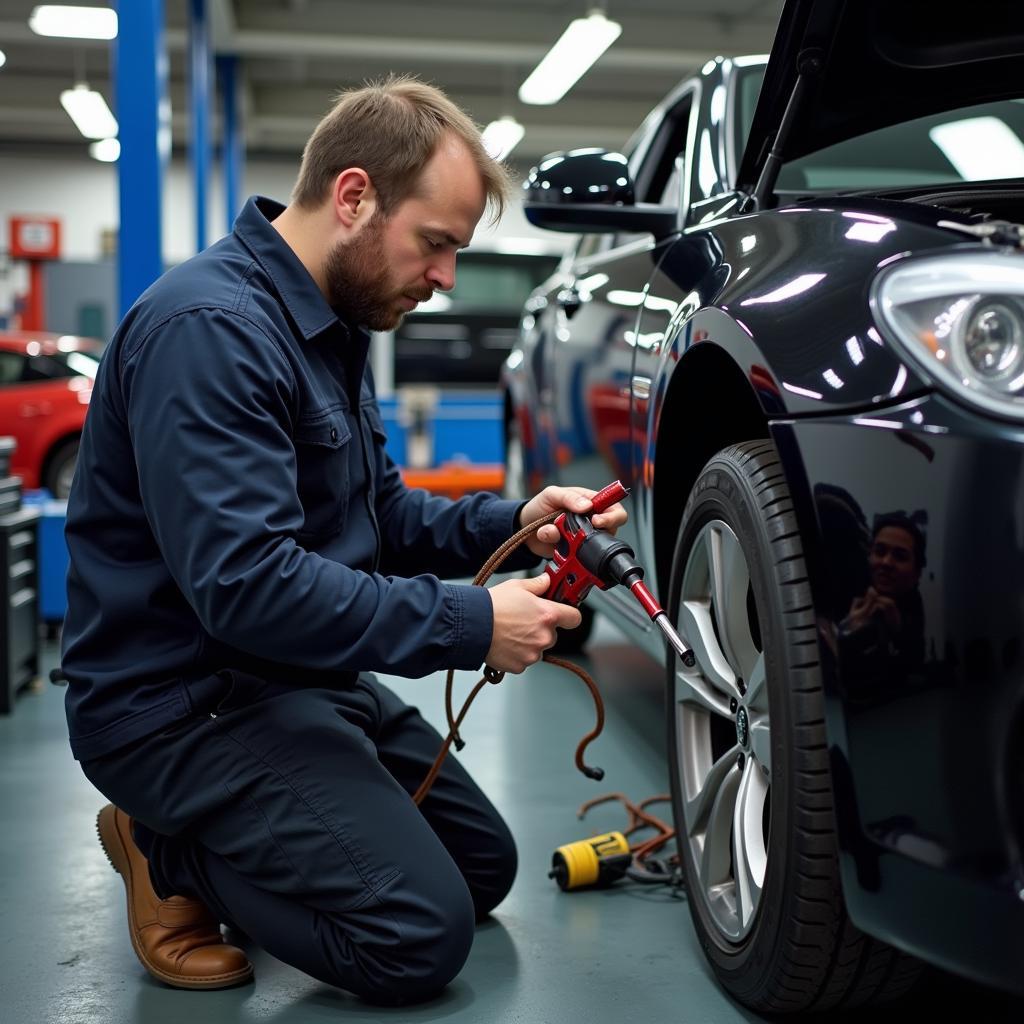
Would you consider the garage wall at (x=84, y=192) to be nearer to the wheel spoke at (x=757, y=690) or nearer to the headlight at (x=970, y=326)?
the wheel spoke at (x=757, y=690)

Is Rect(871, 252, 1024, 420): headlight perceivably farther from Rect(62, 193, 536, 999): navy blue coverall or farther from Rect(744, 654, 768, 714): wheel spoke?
Rect(62, 193, 536, 999): navy blue coverall

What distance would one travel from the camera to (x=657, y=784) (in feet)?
9.04

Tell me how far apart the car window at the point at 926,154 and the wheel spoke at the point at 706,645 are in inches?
38.5

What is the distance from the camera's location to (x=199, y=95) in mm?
8648

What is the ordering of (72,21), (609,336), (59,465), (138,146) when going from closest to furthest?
(609,336) → (138,146) → (59,465) → (72,21)

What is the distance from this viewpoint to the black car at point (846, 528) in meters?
1.17

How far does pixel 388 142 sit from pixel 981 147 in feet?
4.21

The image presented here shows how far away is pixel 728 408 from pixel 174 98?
53.9ft

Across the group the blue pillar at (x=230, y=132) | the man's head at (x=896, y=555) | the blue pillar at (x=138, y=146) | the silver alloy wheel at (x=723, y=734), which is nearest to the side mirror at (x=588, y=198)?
the silver alloy wheel at (x=723, y=734)

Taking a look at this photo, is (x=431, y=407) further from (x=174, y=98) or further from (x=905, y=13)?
(x=174, y=98)

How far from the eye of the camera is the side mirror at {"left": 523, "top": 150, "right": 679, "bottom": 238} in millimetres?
2406

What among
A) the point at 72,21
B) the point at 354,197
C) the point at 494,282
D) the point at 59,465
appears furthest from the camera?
the point at 494,282

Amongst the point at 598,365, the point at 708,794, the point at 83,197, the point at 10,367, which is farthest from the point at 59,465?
the point at 83,197

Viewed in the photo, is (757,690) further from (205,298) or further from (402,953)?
(205,298)
